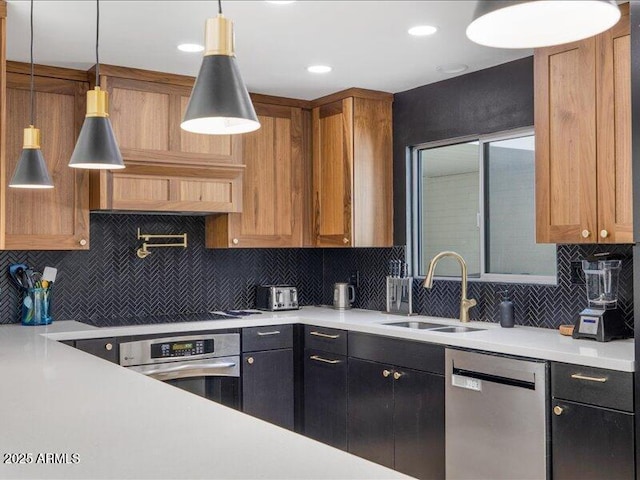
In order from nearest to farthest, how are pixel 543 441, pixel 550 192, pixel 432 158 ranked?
1. pixel 543 441
2. pixel 550 192
3. pixel 432 158

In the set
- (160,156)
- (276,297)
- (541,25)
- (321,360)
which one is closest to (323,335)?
(321,360)

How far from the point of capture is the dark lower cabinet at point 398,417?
344 cm

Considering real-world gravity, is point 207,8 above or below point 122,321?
above

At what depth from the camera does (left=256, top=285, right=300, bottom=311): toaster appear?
468cm

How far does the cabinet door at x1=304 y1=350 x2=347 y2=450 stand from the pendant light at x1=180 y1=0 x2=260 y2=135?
2.57m

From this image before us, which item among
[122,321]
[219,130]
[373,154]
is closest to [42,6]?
[219,130]

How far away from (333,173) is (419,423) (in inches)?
70.2

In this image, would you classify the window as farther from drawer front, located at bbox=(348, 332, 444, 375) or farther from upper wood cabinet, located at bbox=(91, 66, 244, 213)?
upper wood cabinet, located at bbox=(91, 66, 244, 213)

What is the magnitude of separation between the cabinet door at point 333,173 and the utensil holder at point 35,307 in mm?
1773

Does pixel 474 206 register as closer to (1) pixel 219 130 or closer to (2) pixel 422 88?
(2) pixel 422 88

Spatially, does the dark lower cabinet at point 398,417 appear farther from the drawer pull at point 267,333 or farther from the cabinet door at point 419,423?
the drawer pull at point 267,333

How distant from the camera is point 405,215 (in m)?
4.50

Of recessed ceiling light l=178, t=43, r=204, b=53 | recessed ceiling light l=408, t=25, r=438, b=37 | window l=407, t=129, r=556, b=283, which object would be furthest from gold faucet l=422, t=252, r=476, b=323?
recessed ceiling light l=178, t=43, r=204, b=53

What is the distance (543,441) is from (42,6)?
9.05 ft
